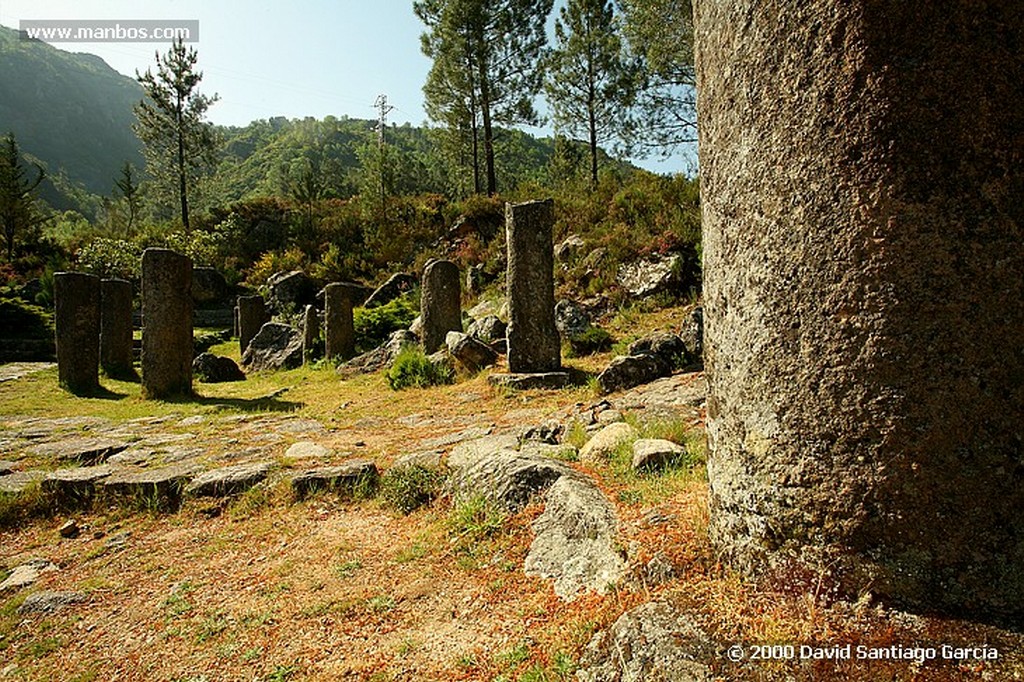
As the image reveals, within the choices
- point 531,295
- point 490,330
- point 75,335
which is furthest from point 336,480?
point 75,335

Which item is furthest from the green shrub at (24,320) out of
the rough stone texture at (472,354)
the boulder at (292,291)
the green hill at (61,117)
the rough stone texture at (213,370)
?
the green hill at (61,117)

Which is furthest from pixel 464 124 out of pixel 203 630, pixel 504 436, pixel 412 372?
pixel 203 630

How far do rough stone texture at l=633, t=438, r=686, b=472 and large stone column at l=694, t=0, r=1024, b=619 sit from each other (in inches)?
60.2

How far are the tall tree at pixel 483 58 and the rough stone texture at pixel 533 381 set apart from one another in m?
21.0

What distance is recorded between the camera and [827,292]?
1.66 metres

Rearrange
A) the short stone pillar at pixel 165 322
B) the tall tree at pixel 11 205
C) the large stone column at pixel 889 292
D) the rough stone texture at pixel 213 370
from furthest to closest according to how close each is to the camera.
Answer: the tall tree at pixel 11 205 < the rough stone texture at pixel 213 370 < the short stone pillar at pixel 165 322 < the large stone column at pixel 889 292

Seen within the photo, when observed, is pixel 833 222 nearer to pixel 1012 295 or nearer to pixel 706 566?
pixel 1012 295

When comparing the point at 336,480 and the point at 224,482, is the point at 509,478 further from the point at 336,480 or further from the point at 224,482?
the point at 224,482

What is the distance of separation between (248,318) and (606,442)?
14.0 metres

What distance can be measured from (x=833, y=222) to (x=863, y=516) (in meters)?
0.84

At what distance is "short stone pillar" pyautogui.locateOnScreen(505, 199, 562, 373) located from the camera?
26.9 feet

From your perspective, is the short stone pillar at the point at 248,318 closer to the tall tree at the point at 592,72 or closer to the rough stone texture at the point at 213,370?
the rough stone texture at the point at 213,370

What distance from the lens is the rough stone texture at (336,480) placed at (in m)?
4.20

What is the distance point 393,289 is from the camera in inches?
734
